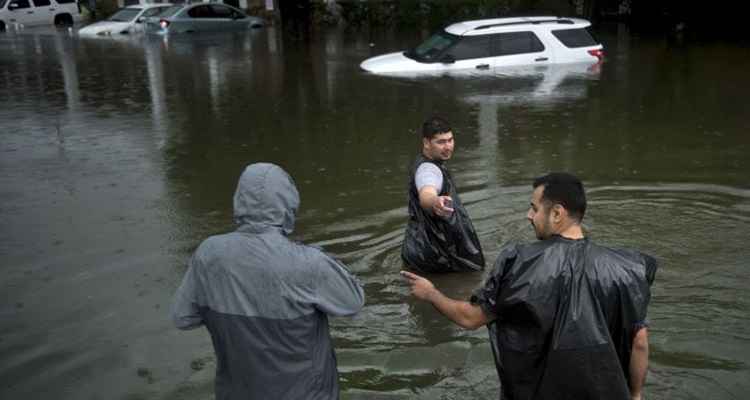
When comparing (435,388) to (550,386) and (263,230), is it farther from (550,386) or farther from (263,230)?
(263,230)

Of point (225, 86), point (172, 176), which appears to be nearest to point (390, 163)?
point (172, 176)

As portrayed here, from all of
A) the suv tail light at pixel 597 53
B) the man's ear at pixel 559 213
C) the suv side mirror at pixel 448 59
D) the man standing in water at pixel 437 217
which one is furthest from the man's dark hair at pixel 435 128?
the suv tail light at pixel 597 53

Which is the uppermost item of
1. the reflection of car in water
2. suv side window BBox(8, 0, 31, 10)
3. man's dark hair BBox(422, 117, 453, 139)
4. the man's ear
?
suv side window BBox(8, 0, 31, 10)

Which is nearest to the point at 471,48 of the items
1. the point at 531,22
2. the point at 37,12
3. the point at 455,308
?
the point at 531,22

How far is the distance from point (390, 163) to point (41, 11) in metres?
31.9

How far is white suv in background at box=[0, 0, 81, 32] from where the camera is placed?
117 ft

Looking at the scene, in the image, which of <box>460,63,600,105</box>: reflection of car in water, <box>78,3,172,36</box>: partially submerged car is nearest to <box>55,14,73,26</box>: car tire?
<box>78,3,172,36</box>: partially submerged car

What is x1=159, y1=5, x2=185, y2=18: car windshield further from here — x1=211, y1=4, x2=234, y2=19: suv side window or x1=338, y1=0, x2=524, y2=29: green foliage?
x1=338, y1=0, x2=524, y2=29: green foliage

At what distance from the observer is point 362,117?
13.2 m

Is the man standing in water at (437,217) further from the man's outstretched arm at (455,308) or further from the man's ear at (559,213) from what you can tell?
the man's ear at (559,213)

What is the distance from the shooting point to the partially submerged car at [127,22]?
29984 mm

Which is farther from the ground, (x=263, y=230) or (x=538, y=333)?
(x=263, y=230)

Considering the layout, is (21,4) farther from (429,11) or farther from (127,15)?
(429,11)

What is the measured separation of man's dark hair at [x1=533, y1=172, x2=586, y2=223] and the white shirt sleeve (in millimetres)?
2342
